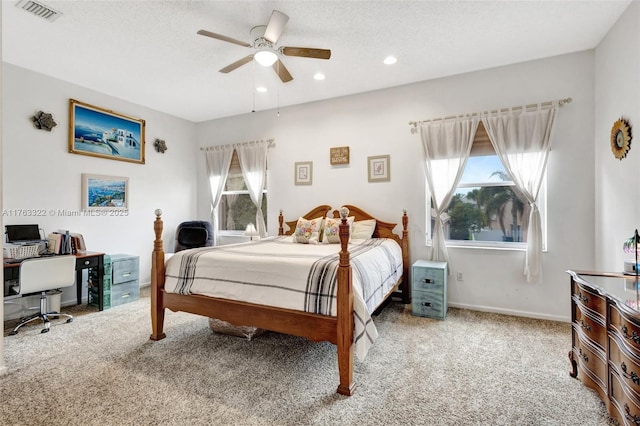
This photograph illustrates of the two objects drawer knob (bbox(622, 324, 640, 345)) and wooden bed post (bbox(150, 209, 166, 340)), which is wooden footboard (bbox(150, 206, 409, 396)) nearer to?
wooden bed post (bbox(150, 209, 166, 340))

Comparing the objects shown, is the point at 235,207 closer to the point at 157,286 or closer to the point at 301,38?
the point at 157,286

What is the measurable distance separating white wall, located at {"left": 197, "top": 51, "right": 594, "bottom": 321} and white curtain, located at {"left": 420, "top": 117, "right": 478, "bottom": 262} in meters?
0.15

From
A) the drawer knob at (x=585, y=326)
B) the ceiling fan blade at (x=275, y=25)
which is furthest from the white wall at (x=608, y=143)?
the ceiling fan blade at (x=275, y=25)

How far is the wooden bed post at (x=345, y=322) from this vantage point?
2.08m

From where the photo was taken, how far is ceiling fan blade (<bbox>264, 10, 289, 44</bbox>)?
7.96ft

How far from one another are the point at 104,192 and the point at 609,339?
560 cm

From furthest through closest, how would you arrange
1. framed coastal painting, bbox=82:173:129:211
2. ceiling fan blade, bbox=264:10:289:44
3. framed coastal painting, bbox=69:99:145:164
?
framed coastal painting, bbox=82:173:129:211
framed coastal painting, bbox=69:99:145:164
ceiling fan blade, bbox=264:10:289:44

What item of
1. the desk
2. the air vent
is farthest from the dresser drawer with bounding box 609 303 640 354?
the desk

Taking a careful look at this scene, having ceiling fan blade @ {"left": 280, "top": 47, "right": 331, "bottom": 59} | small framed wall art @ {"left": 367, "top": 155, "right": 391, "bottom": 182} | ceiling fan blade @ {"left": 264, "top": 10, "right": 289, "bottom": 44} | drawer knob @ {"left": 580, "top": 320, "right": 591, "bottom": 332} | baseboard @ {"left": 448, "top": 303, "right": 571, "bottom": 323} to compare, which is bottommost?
baseboard @ {"left": 448, "top": 303, "right": 571, "bottom": 323}

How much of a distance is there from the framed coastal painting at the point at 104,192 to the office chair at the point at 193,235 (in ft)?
2.92

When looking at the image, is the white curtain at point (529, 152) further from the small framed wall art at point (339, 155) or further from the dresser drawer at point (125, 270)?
the dresser drawer at point (125, 270)

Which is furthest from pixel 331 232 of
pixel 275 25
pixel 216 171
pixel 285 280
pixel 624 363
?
pixel 216 171

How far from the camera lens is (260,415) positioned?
1.87m

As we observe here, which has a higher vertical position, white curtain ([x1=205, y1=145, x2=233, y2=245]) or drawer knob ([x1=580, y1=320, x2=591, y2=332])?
white curtain ([x1=205, y1=145, x2=233, y2=245])
